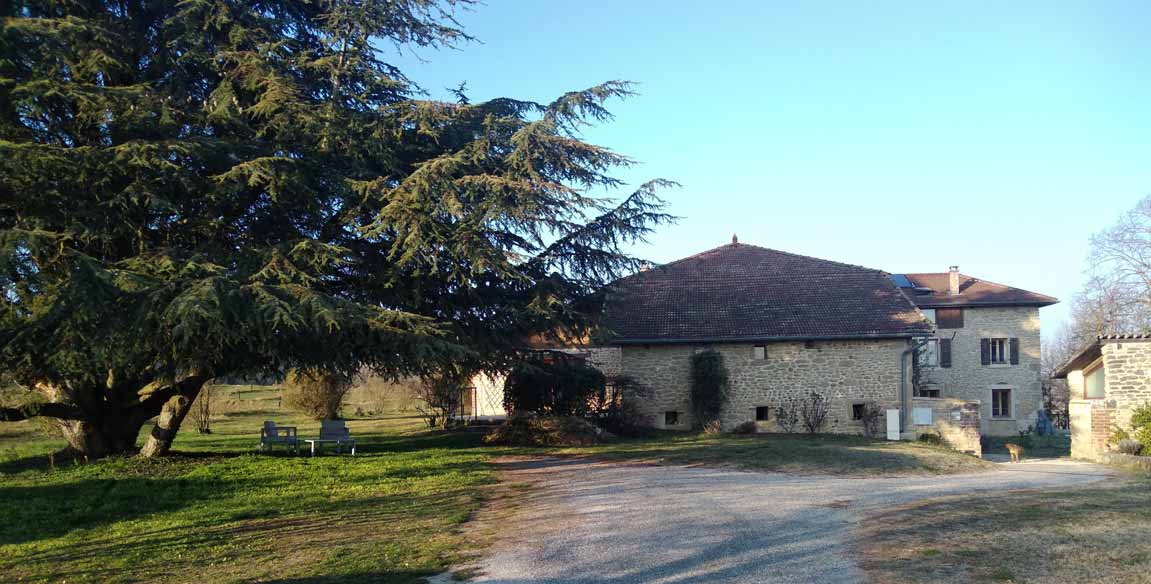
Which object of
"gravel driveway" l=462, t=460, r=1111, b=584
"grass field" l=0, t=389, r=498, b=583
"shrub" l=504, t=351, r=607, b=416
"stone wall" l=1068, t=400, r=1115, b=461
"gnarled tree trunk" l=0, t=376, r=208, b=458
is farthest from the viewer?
"shrub" l=504, t=351, r=607, b=416

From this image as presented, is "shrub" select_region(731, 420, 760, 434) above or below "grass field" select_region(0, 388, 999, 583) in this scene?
below

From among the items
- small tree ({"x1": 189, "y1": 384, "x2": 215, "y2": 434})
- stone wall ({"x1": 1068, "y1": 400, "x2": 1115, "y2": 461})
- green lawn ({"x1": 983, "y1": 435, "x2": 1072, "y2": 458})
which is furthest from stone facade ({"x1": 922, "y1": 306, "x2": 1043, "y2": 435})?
small tree ({"x1": 189, "y1": 384, "x2": 215, "y2": 434})

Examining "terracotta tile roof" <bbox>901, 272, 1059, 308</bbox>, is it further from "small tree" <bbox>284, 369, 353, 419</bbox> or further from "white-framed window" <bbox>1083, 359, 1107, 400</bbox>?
"small tree" <bbox>284, 369, 353, 419</bbox>

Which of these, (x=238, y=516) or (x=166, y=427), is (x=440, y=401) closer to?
(x=166, y=427)

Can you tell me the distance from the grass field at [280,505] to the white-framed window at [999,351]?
20761 mm

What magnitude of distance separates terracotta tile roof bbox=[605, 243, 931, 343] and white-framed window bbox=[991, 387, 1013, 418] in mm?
14209

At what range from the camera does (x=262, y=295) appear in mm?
11109

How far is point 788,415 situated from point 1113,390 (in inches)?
330

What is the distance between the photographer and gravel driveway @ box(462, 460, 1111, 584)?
6785 millimetres

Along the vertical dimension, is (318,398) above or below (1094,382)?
below

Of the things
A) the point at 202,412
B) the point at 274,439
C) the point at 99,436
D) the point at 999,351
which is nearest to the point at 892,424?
the point at 274,439

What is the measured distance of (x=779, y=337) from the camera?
77.2ft

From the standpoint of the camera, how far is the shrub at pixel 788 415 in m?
23.5

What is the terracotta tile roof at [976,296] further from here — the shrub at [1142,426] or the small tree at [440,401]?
the small tree at [440,401]
